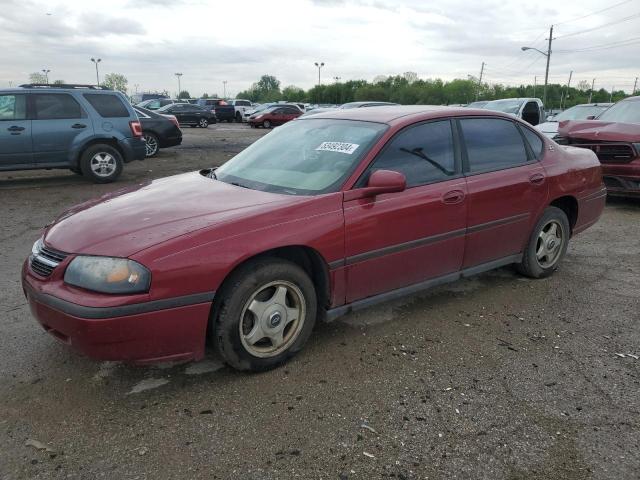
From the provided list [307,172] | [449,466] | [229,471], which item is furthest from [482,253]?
[229,471]

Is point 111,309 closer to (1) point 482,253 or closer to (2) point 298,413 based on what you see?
(2) point 298,413

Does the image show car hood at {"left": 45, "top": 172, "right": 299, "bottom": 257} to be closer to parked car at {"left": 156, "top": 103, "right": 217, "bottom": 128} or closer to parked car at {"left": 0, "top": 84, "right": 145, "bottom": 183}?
parked car at {"left": 0, "top": 84, "right": 145, "bottom": 183}

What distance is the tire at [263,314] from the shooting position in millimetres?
2943

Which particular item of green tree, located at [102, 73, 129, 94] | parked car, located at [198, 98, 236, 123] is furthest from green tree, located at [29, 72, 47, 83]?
parked car, located at [198, 98, 236, 123]

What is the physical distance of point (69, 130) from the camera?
31.2ft

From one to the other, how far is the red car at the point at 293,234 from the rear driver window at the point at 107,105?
6.72 meters

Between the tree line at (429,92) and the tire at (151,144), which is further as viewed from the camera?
the tree line at (429,92)

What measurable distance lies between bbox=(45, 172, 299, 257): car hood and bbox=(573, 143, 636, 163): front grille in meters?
6.59

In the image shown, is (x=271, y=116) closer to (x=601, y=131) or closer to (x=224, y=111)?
(x=224, y=111)

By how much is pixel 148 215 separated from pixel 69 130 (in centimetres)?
754

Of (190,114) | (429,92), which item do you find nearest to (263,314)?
(190,114)

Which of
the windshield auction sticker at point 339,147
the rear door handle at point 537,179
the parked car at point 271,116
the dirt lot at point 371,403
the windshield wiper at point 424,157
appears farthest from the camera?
the parked car at point 271,116

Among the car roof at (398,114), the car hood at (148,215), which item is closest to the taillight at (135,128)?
the car roof at (398,114)

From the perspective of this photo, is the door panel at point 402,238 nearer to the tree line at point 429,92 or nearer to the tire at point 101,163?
the tire at point 101,163
